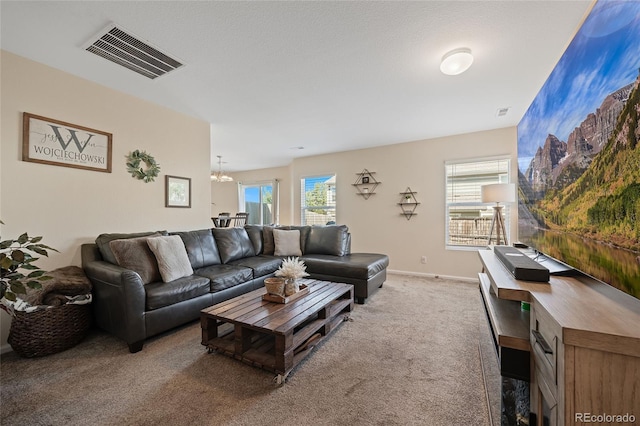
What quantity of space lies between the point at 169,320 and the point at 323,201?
12.6ft

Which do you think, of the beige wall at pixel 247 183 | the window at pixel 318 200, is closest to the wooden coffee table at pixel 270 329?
the window at pixel 318 200

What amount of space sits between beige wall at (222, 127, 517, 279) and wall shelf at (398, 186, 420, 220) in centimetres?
7

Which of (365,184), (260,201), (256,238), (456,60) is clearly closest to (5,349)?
A: (256,238)

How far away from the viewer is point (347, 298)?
2529 mm

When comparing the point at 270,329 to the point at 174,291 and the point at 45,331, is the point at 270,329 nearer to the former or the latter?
the point at 174,291

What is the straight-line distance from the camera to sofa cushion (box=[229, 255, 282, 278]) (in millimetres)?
3020

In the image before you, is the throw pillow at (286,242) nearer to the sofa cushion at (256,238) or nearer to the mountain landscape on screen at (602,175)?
the sofa cushion at (256,238)

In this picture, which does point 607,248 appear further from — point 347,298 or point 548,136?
point 347,298

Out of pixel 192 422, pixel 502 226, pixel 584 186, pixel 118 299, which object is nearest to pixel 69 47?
pixel 118 299

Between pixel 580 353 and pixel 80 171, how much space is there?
3732 mm

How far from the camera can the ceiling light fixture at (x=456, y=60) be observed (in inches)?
77.5

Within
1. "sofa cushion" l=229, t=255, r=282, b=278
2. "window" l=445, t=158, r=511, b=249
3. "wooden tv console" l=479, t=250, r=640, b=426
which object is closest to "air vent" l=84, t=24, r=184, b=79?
"sofa cushion" l=229, t=255, r=282, b=278

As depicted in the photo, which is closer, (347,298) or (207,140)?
(347,298)

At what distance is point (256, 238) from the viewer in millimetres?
3832
